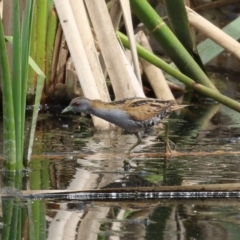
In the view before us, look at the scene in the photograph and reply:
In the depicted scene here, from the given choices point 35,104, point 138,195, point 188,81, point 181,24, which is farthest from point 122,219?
point 181,24

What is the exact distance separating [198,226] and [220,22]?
653cm

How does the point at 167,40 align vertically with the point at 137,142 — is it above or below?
above

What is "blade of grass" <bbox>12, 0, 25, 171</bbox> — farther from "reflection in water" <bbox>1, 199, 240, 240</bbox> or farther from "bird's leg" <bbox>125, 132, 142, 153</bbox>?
"bird's leg" <bbox>125, 132, 142, 153</bbox>

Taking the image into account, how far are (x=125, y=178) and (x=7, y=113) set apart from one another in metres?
0.88

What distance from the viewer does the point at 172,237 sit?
3.78 meters

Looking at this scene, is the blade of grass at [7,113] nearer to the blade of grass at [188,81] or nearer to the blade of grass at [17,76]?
the blade of grass at [17,76]

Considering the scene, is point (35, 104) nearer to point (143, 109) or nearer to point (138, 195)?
point (138, 195)

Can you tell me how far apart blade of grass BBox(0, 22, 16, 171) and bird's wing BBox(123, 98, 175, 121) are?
3.93 feet

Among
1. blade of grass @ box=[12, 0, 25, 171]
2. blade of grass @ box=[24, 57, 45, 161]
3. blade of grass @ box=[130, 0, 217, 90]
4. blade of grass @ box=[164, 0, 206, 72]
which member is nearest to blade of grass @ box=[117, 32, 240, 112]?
blade of grass @ box=[130, 0, 217, 90]

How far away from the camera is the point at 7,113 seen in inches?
181

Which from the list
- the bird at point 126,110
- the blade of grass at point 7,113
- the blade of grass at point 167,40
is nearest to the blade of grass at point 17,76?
the blade of grass at point 7,113

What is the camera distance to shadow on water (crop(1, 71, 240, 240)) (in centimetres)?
391

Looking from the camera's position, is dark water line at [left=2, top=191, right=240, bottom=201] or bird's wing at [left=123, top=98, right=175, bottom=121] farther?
bird's wing at [left=123, top=98, right=175, bottom=121]

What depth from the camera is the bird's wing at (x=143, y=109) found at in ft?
18.8
